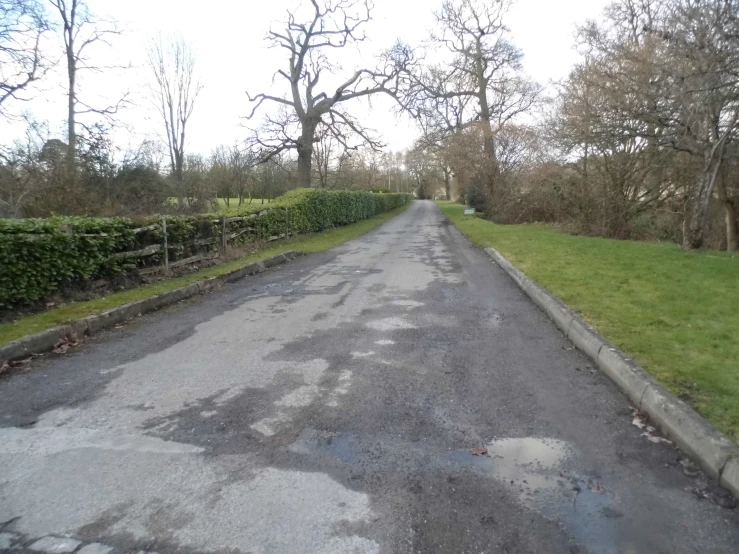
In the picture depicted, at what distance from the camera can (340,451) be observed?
12.0ft

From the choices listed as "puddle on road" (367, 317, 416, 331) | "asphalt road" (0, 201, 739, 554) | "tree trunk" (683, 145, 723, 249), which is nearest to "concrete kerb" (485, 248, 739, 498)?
"asphalt road" (0, 201, 739, 554)

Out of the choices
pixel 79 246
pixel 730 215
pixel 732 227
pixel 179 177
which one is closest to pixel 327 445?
pixel 79 246

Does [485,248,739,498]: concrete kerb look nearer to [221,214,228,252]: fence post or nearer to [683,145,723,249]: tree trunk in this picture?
[683,145,723,249]: tree trunk

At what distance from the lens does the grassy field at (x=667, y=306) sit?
461 cm

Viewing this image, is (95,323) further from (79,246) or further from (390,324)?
(390,324)

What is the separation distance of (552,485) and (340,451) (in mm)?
1462

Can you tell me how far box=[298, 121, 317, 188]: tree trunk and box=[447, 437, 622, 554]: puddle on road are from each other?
2618cm

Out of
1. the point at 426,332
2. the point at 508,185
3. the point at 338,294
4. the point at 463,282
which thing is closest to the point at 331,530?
the point at 426,332

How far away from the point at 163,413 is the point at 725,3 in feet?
40.6

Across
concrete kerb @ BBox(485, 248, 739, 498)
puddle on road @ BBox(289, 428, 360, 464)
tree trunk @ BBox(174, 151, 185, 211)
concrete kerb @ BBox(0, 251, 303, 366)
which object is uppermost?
tree trunk @ BBox(174, 151, 185, 211)

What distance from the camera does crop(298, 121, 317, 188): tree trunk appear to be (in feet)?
91.8

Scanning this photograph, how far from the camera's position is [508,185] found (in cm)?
3097

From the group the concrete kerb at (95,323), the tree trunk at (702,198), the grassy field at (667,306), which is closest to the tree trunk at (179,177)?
the concrete kerb at (95,323)

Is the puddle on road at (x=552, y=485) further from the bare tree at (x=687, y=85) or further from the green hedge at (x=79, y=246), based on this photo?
the bare tree at (x=687, y=85)
